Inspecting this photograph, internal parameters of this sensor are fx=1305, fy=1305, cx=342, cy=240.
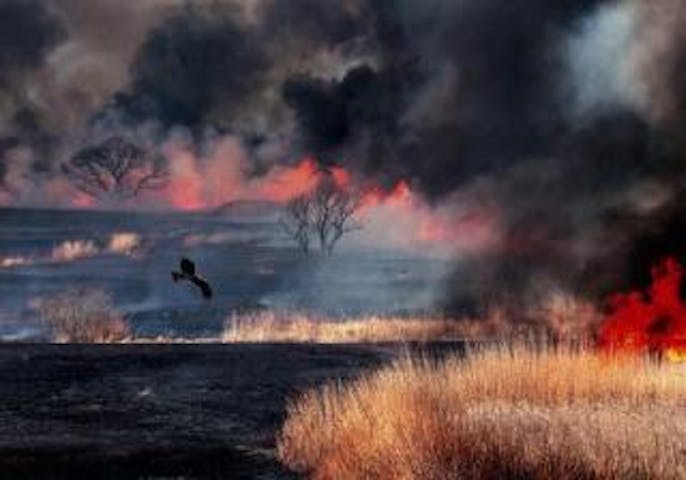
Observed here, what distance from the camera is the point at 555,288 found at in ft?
138

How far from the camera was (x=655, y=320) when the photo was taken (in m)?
28.0

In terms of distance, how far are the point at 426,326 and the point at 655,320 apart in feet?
36.5

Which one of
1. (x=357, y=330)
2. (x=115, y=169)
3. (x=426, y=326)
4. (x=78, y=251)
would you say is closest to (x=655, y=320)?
(x=426, y=326)

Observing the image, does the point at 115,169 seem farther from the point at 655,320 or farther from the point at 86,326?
the point at 655,320

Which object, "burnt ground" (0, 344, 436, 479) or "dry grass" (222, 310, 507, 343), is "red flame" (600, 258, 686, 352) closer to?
"dry grass" (222, 310, 507, 343)

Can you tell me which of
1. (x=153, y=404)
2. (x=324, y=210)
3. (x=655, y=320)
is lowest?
(x=153, y=404)

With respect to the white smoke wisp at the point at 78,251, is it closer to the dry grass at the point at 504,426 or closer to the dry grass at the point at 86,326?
the dry grass at the point at 86,326

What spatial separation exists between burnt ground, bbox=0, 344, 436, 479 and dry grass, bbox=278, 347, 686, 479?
0.99 m

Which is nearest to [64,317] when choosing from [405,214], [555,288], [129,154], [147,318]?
[147,318]

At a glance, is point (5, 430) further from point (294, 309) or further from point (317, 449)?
point (294, 309)

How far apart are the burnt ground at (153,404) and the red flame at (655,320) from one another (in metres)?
5.06

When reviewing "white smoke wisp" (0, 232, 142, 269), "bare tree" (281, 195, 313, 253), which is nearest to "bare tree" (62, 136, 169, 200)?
"white smoke wisp" (0, 232, 142, 269)

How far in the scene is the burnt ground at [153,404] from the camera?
15945 mm

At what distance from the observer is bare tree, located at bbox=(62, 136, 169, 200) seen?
10500 cm
